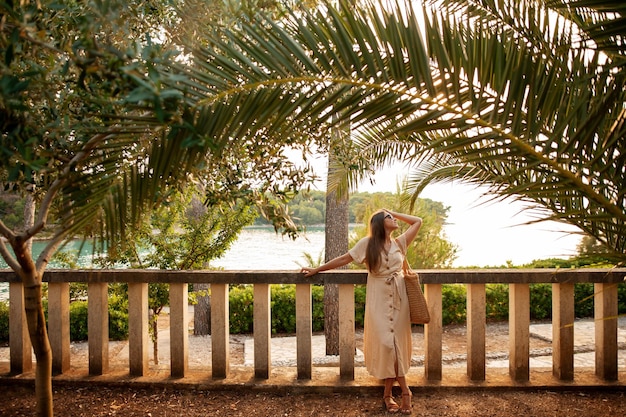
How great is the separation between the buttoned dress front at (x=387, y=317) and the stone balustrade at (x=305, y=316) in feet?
0.65

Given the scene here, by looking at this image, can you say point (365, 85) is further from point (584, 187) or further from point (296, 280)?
point (296, 280)

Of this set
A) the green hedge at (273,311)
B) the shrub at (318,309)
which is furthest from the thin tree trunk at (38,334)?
the shrub at (318,309)

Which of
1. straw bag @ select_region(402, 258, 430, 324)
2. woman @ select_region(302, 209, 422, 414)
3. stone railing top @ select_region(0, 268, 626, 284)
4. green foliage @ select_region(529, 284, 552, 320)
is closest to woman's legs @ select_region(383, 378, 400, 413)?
woman @ select_region(302, 209, 422, 414)

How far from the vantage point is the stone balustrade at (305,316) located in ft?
13.6

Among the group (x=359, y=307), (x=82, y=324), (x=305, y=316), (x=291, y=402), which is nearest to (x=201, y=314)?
(x=82, y=324)

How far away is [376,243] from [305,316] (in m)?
0.85

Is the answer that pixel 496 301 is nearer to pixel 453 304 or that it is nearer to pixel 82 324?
pixel 453 304

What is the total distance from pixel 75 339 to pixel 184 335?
237 inches

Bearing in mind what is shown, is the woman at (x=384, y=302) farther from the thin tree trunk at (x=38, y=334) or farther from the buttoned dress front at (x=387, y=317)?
the thin tree trunk at (x=38, y=334)

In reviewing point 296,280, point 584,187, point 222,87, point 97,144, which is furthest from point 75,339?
point 584,187

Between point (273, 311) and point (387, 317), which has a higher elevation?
point (387, 317)

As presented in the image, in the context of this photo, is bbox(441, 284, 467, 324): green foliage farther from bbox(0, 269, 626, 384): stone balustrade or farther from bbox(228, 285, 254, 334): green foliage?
bbox(0, 269, 626, 384): stone balustrade

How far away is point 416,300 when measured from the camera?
3969 mm

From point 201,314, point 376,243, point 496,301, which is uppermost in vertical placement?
point 376,243
